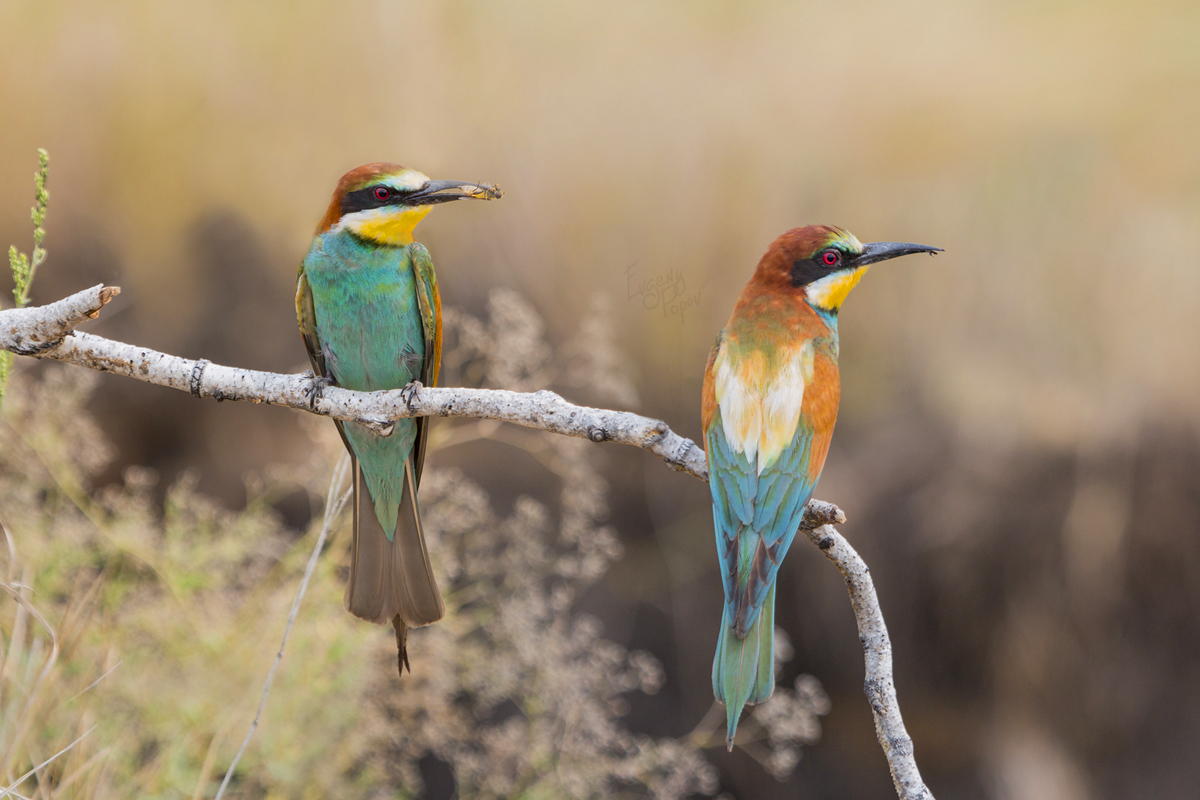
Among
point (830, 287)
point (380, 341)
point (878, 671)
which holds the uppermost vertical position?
point (830, 287)

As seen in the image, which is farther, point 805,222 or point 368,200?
point 805,222

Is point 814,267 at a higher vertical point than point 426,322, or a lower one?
higher

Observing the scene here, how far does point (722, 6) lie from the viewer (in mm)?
2893

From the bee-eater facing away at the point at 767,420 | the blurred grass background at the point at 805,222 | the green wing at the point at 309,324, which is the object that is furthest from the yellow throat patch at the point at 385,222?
the blurred grass background at the point at 805,222

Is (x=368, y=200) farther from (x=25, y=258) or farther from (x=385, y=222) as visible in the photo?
(x=25, y=258)

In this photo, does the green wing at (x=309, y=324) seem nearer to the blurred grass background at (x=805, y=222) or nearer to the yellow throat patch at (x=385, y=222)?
the yellow throat patch at (x=385, y=222)

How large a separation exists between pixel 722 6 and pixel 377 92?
1184 mm

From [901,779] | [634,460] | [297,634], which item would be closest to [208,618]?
[297,634]

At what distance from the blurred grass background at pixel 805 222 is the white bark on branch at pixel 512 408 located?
50.2 inches

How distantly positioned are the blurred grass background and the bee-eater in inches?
38.9

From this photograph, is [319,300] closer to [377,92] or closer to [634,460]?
[634,460]

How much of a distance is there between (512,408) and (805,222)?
1.75 m

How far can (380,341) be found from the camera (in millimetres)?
1466

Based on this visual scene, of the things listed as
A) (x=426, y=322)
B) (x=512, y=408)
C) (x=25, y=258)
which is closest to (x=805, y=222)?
(x=426, y=322)
